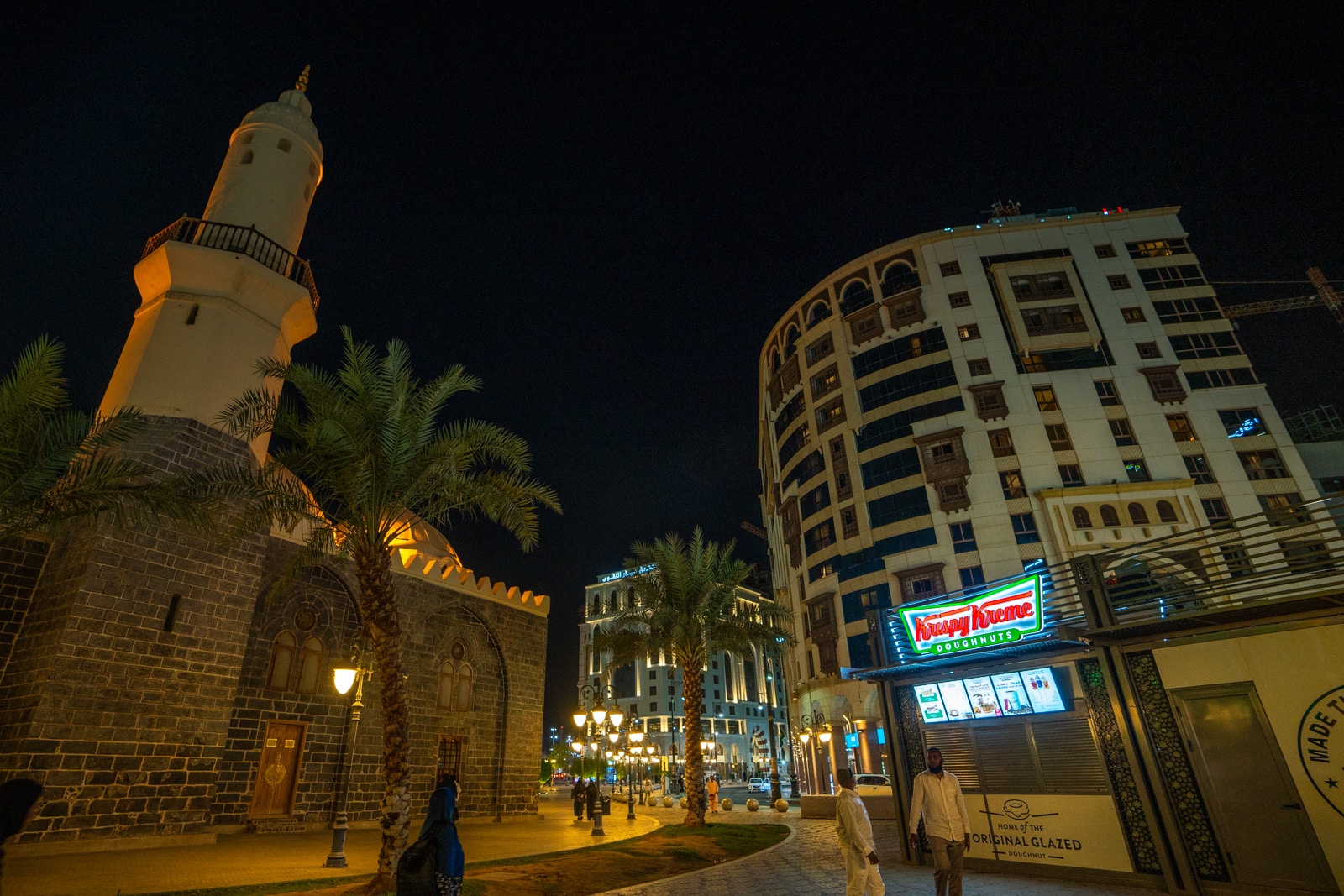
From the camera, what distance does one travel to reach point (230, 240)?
725 inches

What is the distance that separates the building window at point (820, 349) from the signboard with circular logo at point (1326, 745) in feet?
120

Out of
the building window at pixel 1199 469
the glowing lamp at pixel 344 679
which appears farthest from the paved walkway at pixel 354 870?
the building window at pixel 1199 469

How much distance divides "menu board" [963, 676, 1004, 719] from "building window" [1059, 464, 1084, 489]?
25.5 metres

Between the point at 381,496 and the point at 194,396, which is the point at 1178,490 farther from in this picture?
the point at 194,396

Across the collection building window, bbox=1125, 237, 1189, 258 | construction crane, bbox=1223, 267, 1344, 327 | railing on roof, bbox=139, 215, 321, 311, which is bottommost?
railing on roof, bbox=139, 215, 321, 311

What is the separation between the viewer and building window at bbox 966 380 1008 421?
116 feet

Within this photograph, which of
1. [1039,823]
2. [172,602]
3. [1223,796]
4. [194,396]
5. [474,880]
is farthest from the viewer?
[194,396]

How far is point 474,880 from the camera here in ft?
32.5

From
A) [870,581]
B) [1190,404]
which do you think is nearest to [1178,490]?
[1190,404]

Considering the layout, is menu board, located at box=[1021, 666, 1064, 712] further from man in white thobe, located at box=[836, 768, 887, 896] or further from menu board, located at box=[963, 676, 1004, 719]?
man in white thobe, located at box=[836, 768, 887, 896]

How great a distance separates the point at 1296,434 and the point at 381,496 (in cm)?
5908

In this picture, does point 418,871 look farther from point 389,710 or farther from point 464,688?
point 464,688

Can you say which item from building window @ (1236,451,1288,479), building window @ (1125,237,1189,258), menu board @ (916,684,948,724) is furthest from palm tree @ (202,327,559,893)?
building window @ (1125,237,1189,258)

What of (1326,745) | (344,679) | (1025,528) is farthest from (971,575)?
(344,679)
